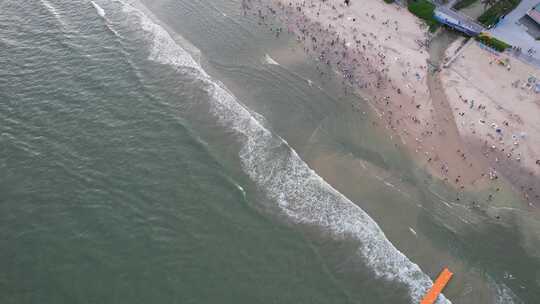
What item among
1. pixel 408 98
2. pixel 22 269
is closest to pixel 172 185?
pixel 22 269

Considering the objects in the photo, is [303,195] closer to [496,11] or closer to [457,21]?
[457,21]

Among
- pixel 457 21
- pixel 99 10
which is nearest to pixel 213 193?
pixel 99 10

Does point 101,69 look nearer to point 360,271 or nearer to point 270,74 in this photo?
point 270,74

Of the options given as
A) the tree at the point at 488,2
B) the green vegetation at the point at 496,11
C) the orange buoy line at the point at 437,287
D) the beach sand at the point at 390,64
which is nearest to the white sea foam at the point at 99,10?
the beach sand at the point at 390,64

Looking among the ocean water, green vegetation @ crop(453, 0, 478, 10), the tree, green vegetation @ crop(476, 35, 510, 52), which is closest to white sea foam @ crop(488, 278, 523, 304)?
the ocean water

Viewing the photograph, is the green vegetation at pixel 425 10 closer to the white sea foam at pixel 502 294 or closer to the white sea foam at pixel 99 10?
the white sea foam at pixel 502 294
